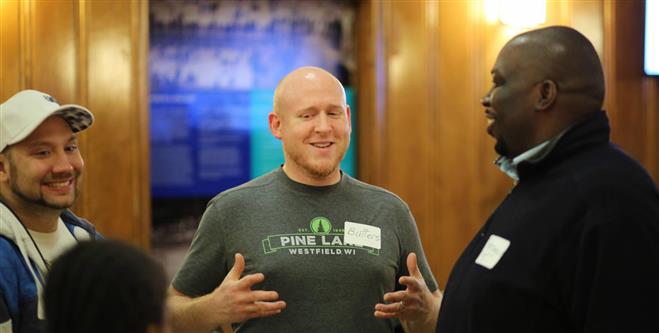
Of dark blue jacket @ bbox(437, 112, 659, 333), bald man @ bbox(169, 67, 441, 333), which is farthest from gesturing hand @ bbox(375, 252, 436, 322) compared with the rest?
dark blue jacket @ bbox(437, 112, 659, 333)

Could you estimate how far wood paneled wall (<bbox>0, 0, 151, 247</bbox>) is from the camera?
327 cm

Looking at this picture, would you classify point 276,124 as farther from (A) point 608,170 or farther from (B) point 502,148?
(A) point 608,170

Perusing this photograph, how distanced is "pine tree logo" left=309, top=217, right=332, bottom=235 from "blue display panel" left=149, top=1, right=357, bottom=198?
172cm

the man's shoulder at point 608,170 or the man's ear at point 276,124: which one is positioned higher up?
the man's ear at point 276,124

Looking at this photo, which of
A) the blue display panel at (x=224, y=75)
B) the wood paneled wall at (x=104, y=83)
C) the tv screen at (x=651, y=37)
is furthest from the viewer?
the tv screen at (x=651, y=37)

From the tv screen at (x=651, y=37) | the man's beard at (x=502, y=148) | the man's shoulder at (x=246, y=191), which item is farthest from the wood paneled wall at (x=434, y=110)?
the man's beard at (x=502, y=148)

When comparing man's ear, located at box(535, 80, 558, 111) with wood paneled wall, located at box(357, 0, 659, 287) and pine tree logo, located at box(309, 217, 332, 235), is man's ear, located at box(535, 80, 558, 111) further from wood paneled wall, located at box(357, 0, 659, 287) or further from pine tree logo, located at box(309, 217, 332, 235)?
wood paneled wall, located at box(357, 0, 659, 287)

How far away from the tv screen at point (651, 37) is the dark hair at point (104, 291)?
11.9 feet

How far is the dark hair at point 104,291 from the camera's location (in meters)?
1.00

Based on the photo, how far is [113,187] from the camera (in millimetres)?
3377

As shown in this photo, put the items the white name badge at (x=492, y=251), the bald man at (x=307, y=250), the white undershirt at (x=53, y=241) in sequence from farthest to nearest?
1. the bald man at (x=307, y=250)
2. the white undershirt at (x=53, y=241)
3. the white name badge at (x=492, y=251)

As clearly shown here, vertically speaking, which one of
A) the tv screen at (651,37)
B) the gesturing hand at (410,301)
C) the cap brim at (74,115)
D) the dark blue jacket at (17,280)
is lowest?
the gesturing hand at (410,301)

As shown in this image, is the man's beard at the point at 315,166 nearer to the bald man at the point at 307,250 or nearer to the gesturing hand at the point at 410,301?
the bald man at the point at 307,250

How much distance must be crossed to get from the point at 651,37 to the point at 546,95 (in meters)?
2.92
